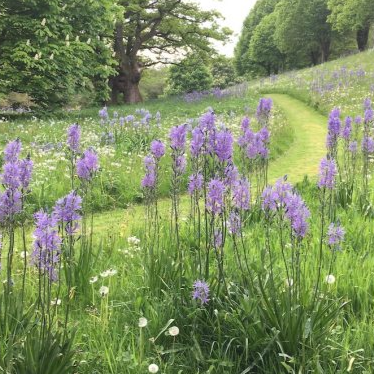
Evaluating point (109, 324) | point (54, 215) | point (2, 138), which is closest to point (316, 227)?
point (109, 324)

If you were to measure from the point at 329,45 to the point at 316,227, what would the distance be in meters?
51.9

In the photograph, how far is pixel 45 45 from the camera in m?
16.9

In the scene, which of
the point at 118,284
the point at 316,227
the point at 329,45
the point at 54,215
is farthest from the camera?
the point at 329,45

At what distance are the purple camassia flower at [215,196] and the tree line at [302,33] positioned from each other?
135ft

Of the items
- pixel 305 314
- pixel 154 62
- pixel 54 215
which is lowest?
pixel 305 314

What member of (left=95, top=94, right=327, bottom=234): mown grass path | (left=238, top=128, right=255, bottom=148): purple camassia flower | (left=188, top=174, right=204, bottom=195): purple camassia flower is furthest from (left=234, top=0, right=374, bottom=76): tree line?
(left=188, top=174, right=204, bottom=195): purple camassia flower

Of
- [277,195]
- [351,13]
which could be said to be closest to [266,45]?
[351,13]

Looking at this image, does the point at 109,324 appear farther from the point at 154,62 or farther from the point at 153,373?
the point at 154,62

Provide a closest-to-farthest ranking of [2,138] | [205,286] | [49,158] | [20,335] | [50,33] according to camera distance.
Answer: [20,335] < [205,286] < [49,158] < [2,138] < [50,33]

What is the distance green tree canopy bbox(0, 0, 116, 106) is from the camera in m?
16.3

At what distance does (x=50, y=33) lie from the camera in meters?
16.3

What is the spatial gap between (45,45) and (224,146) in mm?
15745

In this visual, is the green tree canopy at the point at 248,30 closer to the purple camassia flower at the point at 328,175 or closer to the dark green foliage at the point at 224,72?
the dark green foliage at the point at 224,72

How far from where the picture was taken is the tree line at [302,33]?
41.1 m
